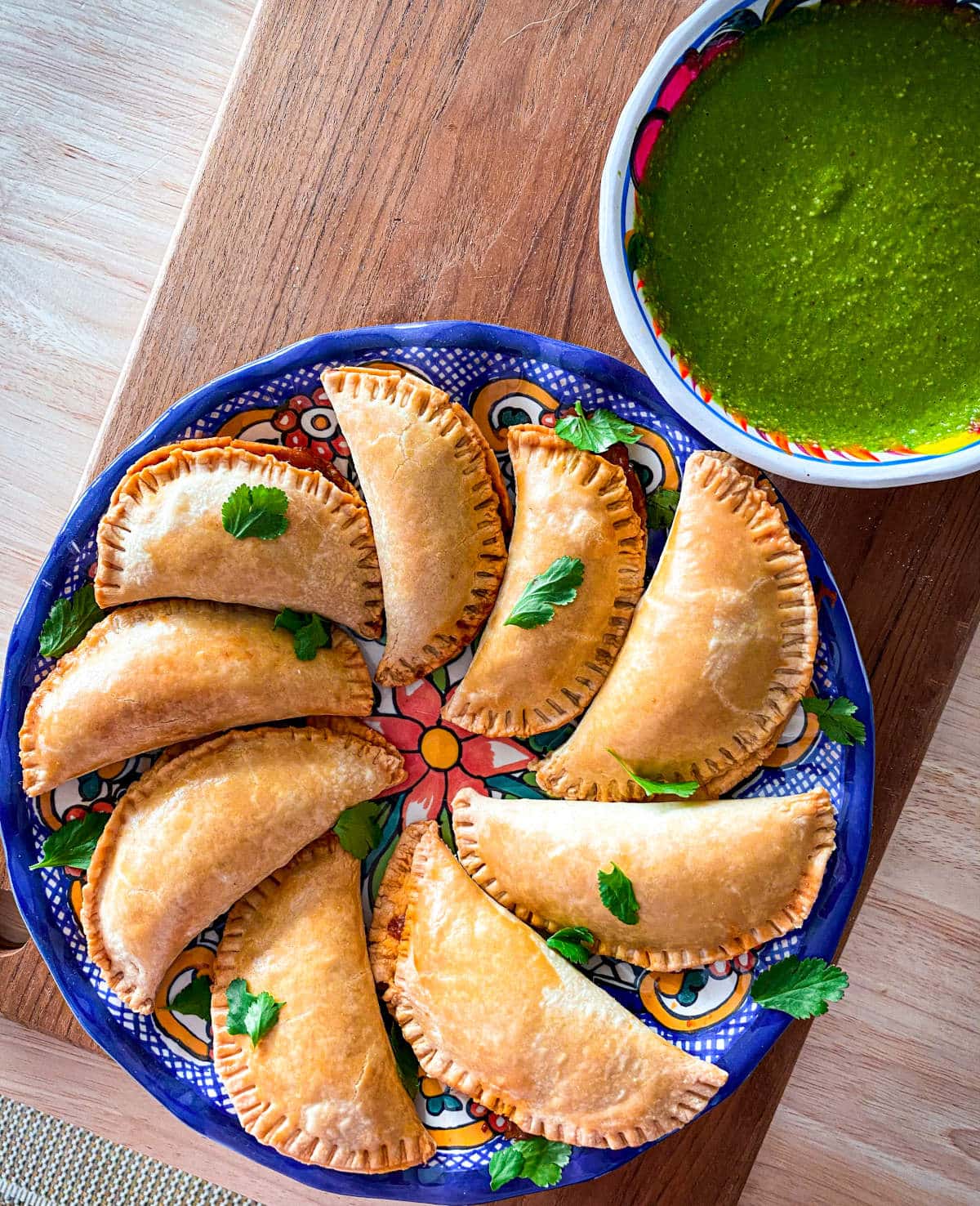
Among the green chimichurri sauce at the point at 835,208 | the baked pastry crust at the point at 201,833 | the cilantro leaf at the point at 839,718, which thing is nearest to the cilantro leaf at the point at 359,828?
the baked pastry crust at the point at 201,833

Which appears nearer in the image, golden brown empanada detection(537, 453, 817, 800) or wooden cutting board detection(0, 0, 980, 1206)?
golden brown empanada detection(537, 453, 817, 800)

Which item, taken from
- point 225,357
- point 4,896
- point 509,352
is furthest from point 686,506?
point 4,896

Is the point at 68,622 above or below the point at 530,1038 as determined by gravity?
above

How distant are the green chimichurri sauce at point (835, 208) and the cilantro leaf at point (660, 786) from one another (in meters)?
0.92

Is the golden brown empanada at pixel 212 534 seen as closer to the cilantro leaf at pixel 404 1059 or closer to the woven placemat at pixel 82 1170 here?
the cilantro leaf at pixel 404 1059

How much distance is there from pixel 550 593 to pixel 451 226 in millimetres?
969

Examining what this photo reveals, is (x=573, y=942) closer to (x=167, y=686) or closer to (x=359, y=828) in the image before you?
(x=359, y=828)

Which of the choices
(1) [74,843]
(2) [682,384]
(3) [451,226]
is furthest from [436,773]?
(3) [451,226]

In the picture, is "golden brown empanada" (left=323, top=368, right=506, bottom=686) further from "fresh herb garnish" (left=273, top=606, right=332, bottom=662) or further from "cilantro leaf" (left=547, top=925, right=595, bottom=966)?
"cilantro leaf" (left=547, top=925, right=595, bottom=966)

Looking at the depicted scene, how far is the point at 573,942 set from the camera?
7.93 feet

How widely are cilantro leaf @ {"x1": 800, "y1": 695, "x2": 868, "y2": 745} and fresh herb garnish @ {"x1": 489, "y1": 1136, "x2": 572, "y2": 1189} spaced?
1156mm

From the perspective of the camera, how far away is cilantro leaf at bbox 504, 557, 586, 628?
2314 millimetres

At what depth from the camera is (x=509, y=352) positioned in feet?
7.66

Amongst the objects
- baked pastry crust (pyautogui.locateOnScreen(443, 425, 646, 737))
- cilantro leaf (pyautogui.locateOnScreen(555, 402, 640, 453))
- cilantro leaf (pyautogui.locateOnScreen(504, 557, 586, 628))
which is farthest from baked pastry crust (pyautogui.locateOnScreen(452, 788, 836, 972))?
cilantro leaf (pyautogui.locateOnScreen(555, 402, 640, 453))
